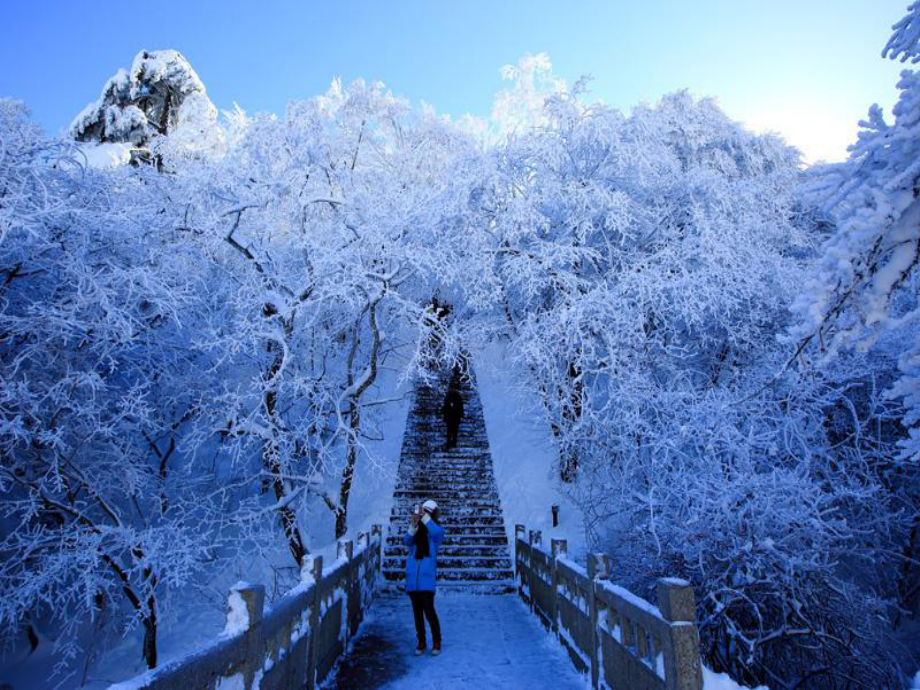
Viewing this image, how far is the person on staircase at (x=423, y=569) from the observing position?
21.8ft

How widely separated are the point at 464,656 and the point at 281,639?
10.6ft

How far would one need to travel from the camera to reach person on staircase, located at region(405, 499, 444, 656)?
6645mm

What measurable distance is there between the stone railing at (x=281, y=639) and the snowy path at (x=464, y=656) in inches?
15.9

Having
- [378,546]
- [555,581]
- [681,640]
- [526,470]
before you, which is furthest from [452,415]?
[681,640]

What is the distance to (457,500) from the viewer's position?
1273cm

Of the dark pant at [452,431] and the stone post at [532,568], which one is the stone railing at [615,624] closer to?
the stone post at [532,568]

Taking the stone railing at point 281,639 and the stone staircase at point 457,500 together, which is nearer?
the stone railing at point 281,639

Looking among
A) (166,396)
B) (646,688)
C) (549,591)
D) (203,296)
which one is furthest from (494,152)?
(646,688)

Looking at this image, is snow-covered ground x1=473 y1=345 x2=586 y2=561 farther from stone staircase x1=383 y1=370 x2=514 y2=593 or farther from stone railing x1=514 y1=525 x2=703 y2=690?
stone railing x1=514 y1=525 x2=703 y2=690

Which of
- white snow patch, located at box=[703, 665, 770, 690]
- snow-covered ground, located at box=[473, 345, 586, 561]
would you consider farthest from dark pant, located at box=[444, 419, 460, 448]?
white snow patch, located at box=[703, 665, 770, 690]

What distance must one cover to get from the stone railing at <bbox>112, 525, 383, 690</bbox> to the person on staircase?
0.85m

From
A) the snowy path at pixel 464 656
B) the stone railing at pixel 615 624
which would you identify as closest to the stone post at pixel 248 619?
the snowy path at pixel 464 656

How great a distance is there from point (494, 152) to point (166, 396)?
9579 mm

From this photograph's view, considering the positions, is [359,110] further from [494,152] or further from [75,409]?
[75,409]
